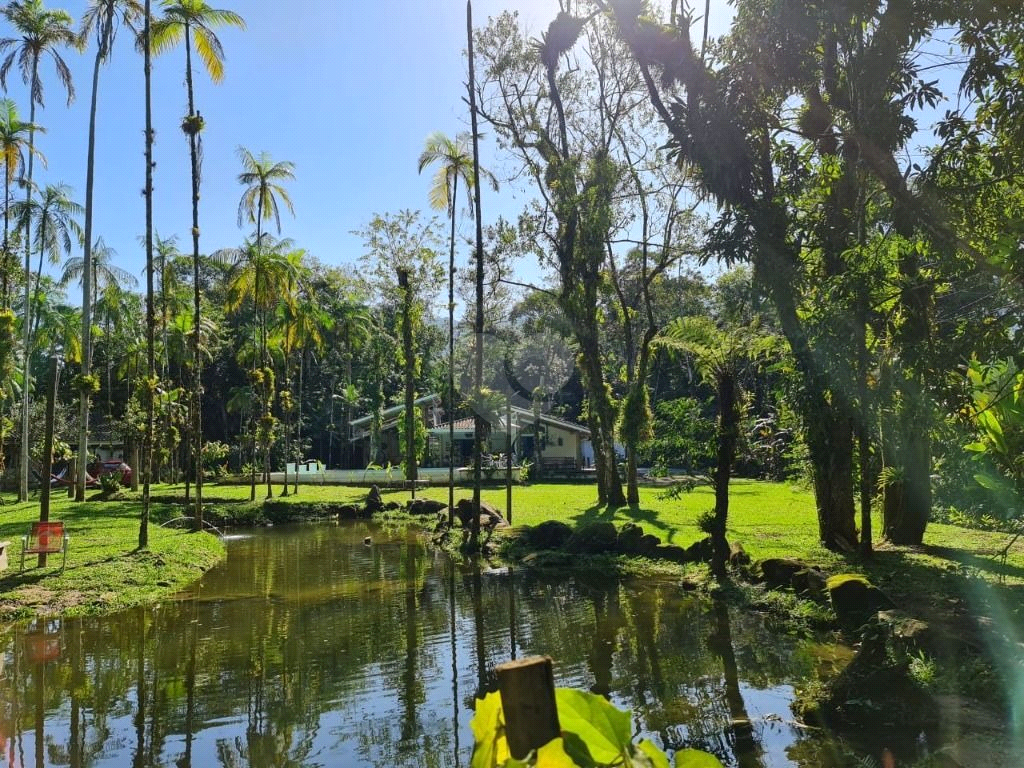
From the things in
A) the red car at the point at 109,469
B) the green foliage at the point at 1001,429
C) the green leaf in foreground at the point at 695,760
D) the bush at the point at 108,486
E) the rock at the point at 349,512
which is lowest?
the rock at the point at 349,512

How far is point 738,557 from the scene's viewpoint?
1237 cm

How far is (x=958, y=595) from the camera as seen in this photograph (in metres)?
8.94

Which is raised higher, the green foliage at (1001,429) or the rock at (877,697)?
the green foliage at (1001,429)

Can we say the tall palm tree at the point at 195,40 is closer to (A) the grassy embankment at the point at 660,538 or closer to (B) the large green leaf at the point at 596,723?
(A) the grassy embankment at the point at 660,538

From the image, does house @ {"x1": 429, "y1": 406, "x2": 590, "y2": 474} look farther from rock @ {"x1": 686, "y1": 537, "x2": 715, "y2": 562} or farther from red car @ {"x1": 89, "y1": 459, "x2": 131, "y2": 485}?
A: rock @ {"x1": 686, "y1": 537, "x2": 715, "y2": 562}


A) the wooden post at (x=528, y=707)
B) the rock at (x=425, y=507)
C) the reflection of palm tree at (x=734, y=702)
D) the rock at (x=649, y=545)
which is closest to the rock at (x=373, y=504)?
the rock at (x=425, y=507)

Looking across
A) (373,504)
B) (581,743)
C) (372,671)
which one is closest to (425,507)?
(373,504)

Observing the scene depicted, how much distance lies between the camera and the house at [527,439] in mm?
41219

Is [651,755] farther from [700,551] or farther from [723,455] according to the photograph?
[700,551]

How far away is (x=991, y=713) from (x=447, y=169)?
21413mm

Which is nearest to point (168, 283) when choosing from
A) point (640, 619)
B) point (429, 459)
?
point (429, 459)

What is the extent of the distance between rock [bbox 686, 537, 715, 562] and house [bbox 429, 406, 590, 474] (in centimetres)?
2663

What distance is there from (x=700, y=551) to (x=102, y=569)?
1098cm

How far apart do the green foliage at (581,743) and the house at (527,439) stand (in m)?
38.8
